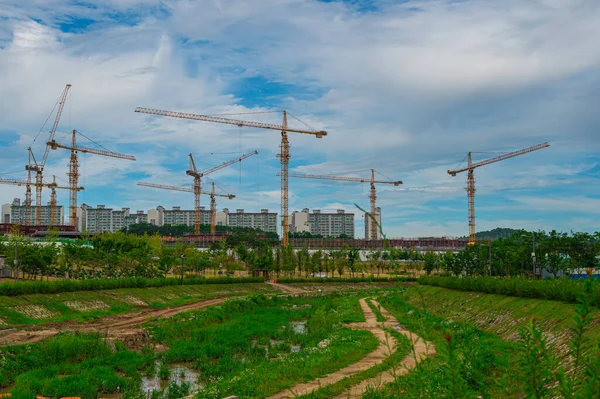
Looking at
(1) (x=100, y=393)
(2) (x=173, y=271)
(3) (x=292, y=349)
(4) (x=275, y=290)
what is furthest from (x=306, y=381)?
(2) (x=173, y=271)

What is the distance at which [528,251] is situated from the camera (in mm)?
64188

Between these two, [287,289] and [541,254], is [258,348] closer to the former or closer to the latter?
[541,254]

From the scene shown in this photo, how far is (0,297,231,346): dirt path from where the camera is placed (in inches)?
1077

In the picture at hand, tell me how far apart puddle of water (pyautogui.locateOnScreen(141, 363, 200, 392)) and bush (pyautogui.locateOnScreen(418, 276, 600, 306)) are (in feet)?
44.6

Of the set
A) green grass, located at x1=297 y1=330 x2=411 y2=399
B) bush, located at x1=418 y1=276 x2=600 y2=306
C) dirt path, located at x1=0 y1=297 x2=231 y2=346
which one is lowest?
dirt path, located at x1=0 y1=297 x2=231 y2=346

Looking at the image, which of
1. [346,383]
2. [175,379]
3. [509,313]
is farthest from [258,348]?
[509,313]

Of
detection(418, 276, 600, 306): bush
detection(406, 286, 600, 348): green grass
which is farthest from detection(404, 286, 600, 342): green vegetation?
detection(418, 276, 600, 306): bush

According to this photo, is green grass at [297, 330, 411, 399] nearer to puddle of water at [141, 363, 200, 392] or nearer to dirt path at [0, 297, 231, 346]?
puddle of water at [141, 363, 200, 392]

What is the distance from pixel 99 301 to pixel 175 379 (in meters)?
29.2

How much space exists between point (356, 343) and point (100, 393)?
1099 centimetres

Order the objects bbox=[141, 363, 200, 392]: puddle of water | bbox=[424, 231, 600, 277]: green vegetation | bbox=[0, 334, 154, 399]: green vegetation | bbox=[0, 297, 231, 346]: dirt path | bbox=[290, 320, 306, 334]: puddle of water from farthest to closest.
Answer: bbox=[424, 231, 600, 277]: green vegetation, bbox=[290, 320, 306, 334]: puddle of water, bbox=[0, 297, 231, 346]: dirt path, bbox=[141, 363, 200, 392]: puddle of water, bbox=[0, 334, 154, 399]: green vegetation

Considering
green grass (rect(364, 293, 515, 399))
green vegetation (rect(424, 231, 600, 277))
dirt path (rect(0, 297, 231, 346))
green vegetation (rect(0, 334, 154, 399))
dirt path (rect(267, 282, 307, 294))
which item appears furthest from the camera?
dirt path (rect(267, 282, 307, 294))

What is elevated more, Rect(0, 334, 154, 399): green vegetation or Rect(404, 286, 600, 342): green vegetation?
Rect(404, 286, 600, 342): green vegetation

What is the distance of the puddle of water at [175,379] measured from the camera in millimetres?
19078
